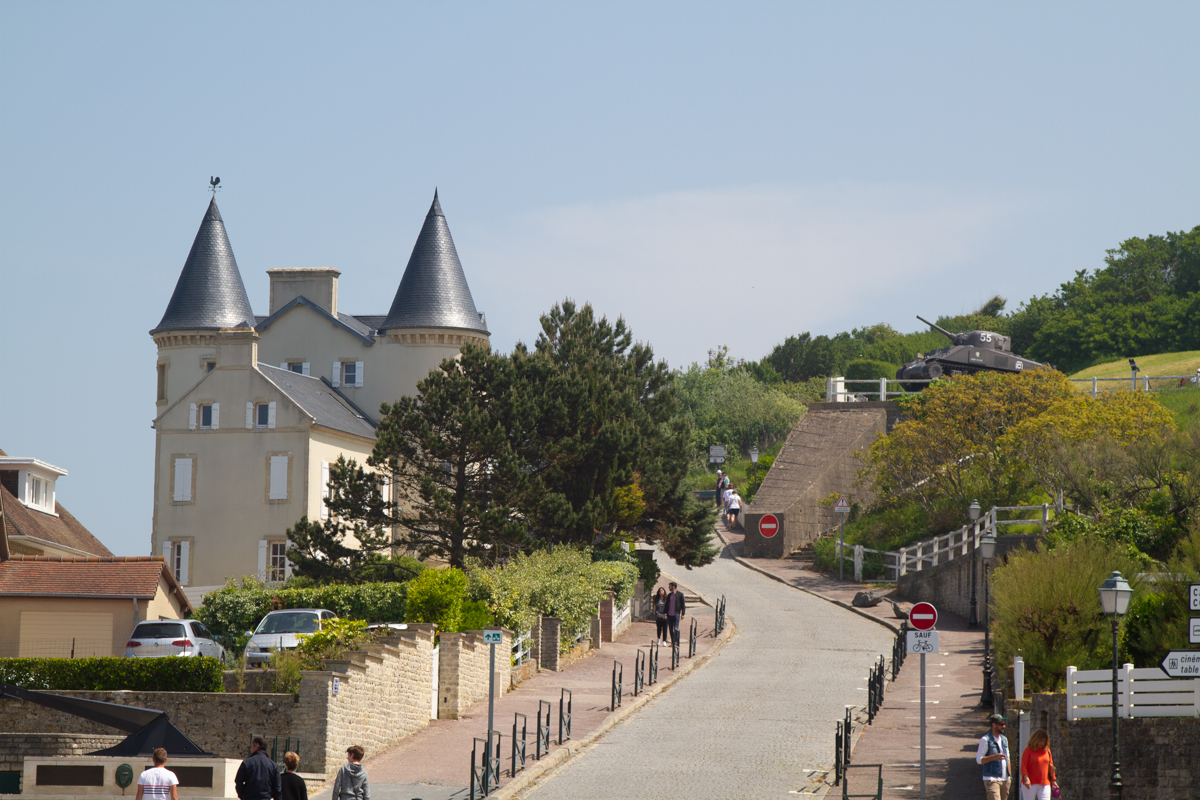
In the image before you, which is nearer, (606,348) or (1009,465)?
(1009,465)

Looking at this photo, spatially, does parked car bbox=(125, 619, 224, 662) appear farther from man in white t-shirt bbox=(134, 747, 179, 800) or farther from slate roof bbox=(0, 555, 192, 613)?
man in white t-shirt bbox=(134, 747, 179, 800)

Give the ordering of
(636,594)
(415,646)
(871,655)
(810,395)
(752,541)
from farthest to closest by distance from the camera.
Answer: (810,395) < (752,541) < (636,594) < (871,655) < (415,646)

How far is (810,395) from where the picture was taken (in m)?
83.9

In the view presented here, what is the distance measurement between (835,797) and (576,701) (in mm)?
8005

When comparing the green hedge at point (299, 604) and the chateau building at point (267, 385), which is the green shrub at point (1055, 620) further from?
the chateau building at point (267, 385)

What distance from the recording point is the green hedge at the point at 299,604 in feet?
96.3

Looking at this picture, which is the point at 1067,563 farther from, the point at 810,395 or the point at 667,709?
the point at 810,395

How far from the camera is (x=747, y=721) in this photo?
21.9 m

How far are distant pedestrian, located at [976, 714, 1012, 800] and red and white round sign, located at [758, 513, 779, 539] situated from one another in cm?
3076

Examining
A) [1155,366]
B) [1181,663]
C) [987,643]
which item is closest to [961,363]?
[1155,366]

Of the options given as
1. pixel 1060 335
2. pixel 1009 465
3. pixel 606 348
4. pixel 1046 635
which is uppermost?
pixel 1060 335

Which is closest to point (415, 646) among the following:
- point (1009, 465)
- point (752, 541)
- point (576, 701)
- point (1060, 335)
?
point (576, 701)

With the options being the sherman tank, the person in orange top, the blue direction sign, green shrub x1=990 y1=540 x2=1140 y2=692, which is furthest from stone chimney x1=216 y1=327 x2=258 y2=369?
the blue direction sign

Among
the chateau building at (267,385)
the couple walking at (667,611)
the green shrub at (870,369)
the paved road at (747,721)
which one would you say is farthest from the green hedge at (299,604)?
the green shrub at (870,369)
